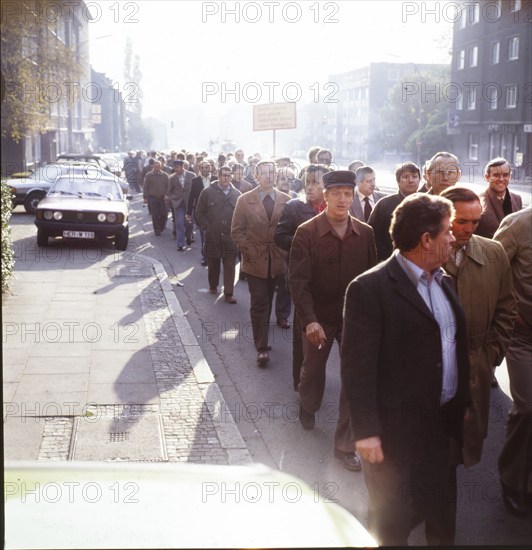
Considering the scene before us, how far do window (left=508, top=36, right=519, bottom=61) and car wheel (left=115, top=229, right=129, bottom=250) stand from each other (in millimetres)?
27700

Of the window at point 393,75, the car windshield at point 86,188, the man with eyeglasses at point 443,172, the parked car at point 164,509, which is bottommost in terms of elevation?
the car windshield at point 86,188

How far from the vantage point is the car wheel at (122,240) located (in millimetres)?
16156

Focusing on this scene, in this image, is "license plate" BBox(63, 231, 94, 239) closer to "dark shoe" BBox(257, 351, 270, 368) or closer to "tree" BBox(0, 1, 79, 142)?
"tree" BBox(0, 1, 79, 142)

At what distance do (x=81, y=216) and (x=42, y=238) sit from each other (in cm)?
87

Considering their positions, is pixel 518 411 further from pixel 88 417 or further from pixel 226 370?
pixel 226 370

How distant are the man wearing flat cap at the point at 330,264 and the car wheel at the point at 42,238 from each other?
35.5 feet

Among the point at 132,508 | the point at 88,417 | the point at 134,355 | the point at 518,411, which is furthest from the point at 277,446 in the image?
the point at 132,508

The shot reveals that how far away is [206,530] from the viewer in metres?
2.38

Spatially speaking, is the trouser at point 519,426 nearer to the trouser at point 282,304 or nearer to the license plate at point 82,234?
the trouser at point 282,304

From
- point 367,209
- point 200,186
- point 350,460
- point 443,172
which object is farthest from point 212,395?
point 200,186

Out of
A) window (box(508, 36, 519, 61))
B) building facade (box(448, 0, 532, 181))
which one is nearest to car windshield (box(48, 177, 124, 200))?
building facade (box(448, 0, 532, 181))

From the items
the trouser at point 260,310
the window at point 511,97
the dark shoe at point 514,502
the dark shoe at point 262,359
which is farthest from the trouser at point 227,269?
the window at point 511,97

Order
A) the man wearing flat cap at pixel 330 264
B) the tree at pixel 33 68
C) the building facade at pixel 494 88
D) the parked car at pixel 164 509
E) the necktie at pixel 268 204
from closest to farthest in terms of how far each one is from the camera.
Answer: the parked car at pixel 164 509 → the man wearing flat cap at pixel 330 264 → the necktie at pixel 268 204 → the tree at pixel 33 68 → the building facade at pixel 494 88

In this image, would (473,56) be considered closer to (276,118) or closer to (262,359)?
(276,118)
